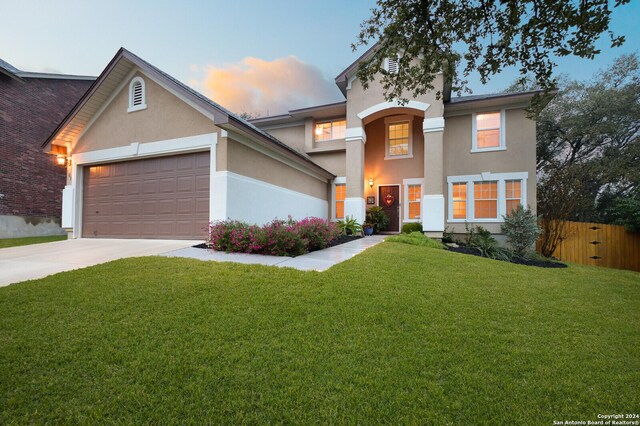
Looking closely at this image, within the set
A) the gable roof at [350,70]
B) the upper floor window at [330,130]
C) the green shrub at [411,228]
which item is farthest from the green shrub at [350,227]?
the gable roof at [350,70]

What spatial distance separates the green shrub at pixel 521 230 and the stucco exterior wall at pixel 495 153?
124 centimetres

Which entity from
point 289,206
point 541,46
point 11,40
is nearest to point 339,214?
point 289,206

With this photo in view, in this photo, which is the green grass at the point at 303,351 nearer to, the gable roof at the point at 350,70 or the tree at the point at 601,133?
the gable roof at the point at 350,70

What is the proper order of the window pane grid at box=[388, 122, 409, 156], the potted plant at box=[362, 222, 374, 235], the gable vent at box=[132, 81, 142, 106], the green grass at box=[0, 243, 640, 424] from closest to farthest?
the green grass at box=[0, 243, 640, 424] < the gable vent at box=[132, 81, 142, 106] < the potted plant at box=[362, 222, 374, 235] < the window pane grid at box=[388, 122, 409, 156]

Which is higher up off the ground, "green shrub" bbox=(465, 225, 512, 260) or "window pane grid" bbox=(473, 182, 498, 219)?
"window pane grid" bbox=(473, 182, 498, 219)

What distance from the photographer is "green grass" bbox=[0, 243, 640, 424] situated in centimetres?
211

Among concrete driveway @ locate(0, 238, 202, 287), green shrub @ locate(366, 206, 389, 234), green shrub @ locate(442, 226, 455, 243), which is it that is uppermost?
green shrub @ locate(366, 206, 389, 234)

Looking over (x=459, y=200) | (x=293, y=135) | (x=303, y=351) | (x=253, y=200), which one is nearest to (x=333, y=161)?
(x=293, y=135)

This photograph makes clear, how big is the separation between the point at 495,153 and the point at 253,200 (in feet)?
34.5

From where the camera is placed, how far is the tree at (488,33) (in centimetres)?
438

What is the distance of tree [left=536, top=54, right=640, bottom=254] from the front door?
8.67m

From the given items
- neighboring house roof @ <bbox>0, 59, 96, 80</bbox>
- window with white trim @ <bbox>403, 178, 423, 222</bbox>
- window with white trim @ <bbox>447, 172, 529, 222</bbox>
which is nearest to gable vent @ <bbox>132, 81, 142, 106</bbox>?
neighboring house roof @ <bbox>0, 59, 96, 80</bbox>

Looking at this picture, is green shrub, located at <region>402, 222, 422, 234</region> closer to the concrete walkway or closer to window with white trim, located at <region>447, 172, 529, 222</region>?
window with white trim, located at <region>447, 172, 529, 222</region>

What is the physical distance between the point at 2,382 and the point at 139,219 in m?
8.17
